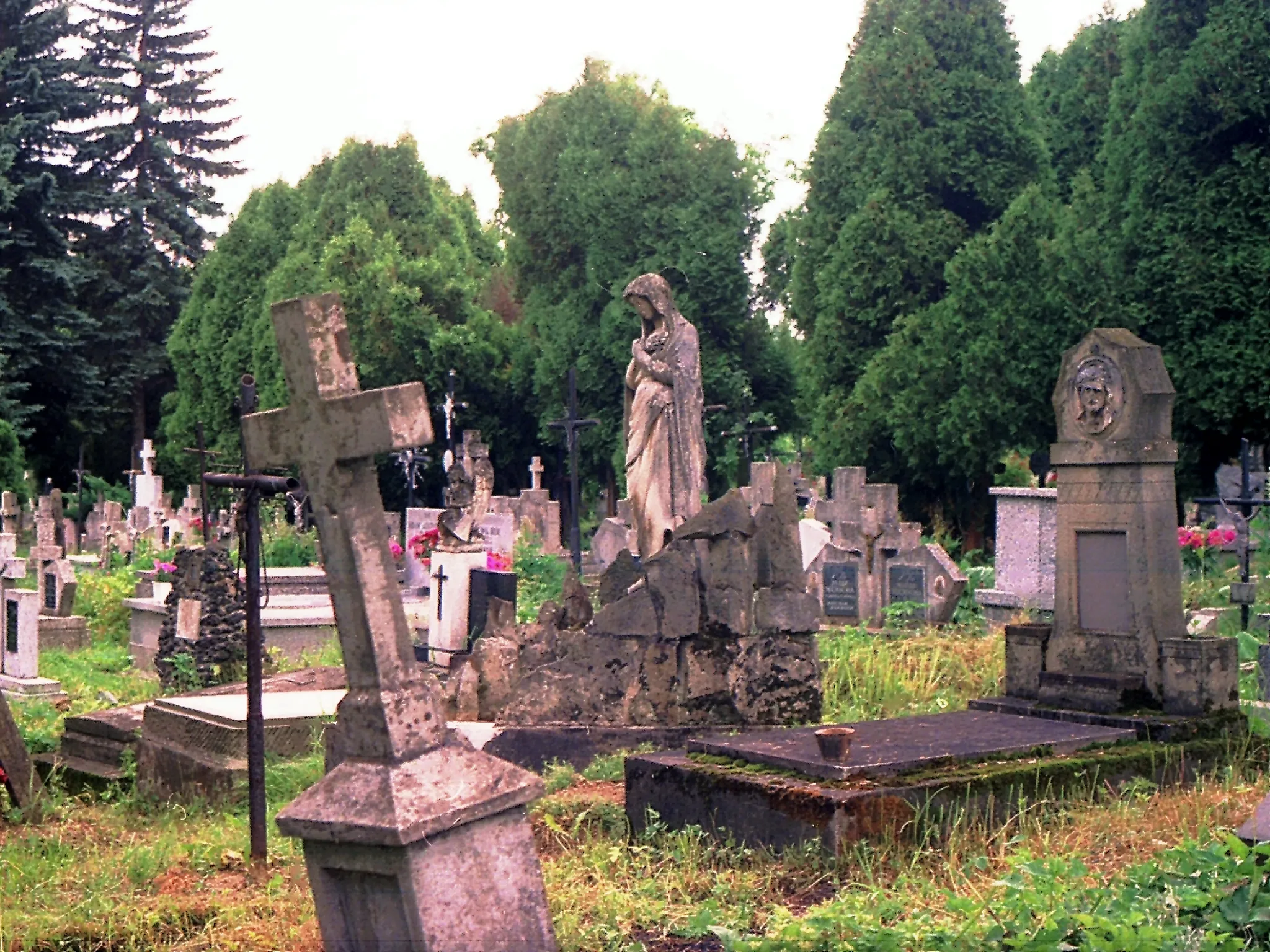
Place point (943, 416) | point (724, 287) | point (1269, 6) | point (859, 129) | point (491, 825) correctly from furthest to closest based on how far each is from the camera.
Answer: point (724, 287) < point (859, 129) < point (943, 416) < point (1269, 6) < point (491, 825)

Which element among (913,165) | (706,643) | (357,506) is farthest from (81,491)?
(357,506)

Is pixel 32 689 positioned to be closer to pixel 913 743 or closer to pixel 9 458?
pixel 913 743

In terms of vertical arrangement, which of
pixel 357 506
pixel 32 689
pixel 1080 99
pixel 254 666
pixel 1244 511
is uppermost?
pixel 1080 99

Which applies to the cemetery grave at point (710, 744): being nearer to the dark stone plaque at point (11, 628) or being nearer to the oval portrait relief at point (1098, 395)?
the oval portrait relief at point (1098, 395)

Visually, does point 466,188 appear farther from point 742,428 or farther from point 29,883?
point 29,883

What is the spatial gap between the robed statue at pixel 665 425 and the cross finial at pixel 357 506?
325 inches

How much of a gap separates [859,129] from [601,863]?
22.3 metres

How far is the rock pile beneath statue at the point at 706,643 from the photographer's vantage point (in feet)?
28.7

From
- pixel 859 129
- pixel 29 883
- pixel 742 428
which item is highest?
pixel 859 129

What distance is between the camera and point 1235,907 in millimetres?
4797

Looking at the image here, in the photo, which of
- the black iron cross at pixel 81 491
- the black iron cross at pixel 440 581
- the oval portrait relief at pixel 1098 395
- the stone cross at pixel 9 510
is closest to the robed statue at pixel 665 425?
the black iron cross at pixel 440 581

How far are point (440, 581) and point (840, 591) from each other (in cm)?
446

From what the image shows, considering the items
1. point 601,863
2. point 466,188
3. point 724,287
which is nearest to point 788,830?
point 601,863

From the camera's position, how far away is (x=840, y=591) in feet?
50.2
